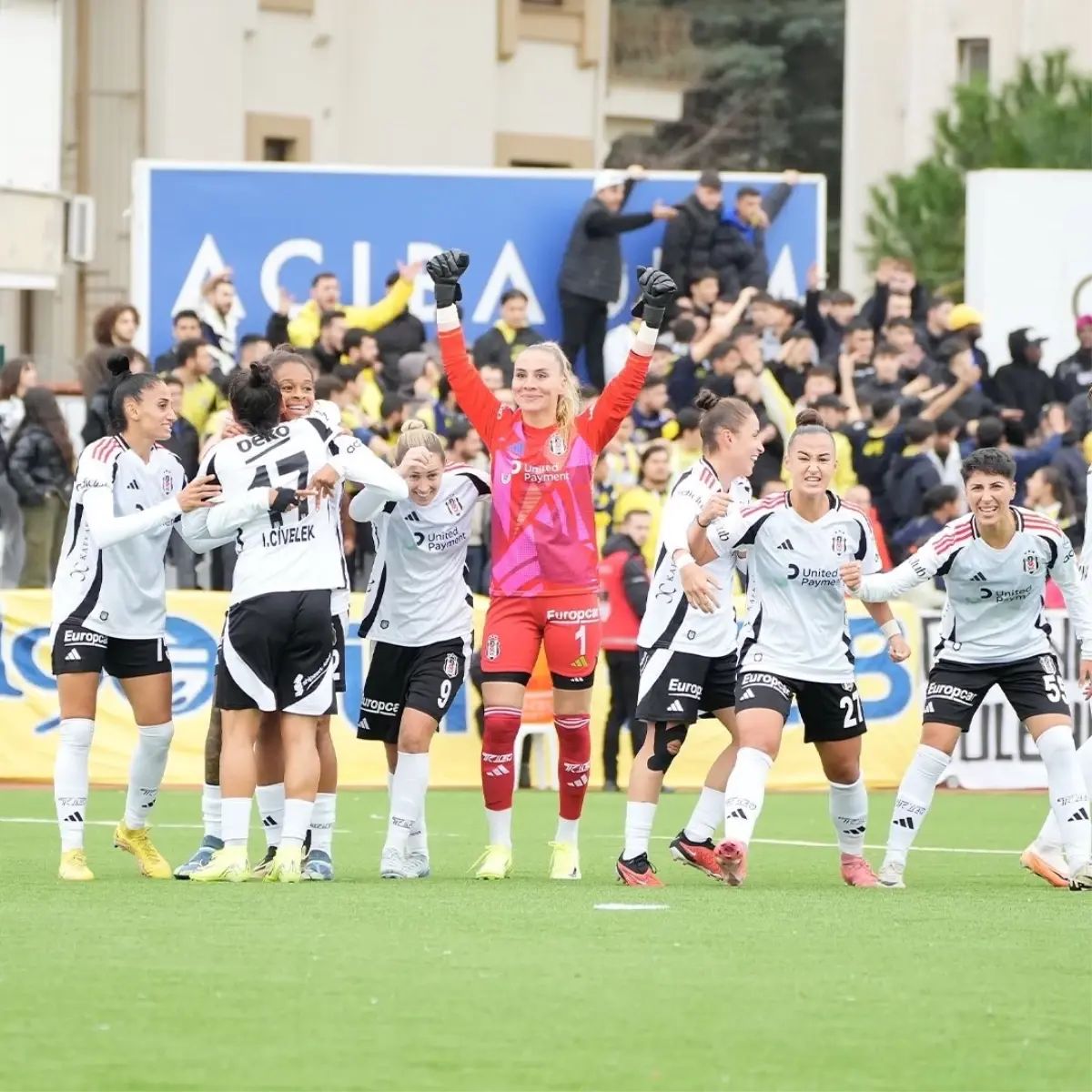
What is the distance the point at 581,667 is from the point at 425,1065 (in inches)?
192

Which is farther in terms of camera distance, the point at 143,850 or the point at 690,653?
the point at 690,653

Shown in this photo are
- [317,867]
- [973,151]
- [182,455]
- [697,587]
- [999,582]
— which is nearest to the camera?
[697,587]

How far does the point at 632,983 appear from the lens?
320 inches

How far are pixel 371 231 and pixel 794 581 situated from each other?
13.9 metres

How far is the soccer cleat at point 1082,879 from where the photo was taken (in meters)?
11.9

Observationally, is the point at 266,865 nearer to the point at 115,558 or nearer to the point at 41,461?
the point at 115,558

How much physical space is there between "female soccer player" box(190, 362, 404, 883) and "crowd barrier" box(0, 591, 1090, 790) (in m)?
7.36

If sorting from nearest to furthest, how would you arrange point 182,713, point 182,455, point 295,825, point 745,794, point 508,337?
point 745,794 → point 295,825 → point 182,455 → point 182,713 → point 508,337

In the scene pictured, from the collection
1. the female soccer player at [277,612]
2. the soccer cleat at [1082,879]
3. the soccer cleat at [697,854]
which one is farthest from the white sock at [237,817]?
the soccer cleat at [1082,879]

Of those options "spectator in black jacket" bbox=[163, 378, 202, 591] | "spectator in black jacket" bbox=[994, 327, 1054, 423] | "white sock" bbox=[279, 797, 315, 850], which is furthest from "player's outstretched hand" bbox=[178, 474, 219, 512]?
"spectator in black jacket" bbox=[994, 327, 1054, 423]

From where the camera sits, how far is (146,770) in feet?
39.1

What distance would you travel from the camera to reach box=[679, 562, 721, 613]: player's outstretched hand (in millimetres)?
11000

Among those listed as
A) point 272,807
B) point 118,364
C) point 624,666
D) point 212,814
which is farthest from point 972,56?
point 272,807

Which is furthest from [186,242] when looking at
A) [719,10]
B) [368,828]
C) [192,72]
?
[719,10]
